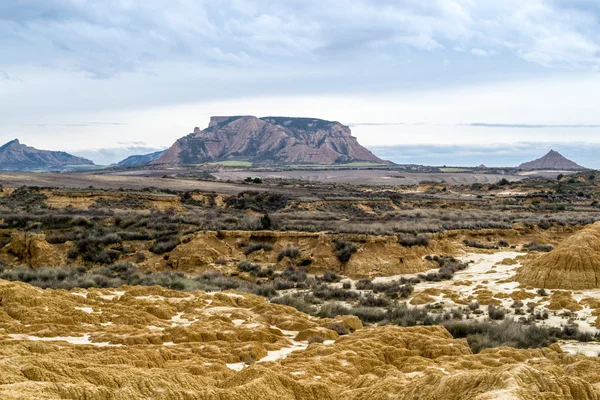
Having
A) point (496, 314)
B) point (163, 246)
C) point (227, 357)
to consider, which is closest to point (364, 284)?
point (496, 314)

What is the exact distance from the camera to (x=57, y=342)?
991 cm

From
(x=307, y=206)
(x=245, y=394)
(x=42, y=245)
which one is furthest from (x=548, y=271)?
(x=307, y=206)

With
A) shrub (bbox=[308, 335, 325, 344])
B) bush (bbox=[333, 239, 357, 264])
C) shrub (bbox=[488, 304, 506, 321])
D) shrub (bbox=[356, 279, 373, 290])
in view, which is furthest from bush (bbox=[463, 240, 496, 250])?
shrub (bbox=[308, 335, 325, 344])

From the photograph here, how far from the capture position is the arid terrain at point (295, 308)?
6930 mm

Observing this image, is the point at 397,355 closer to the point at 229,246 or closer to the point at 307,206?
the point at 229,246

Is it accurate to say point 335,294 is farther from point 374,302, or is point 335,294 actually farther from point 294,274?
point 294,274

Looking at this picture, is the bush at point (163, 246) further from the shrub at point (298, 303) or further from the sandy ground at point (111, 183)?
the sandy ground at point (111, 183)

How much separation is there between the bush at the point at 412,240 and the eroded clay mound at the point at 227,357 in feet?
41.5

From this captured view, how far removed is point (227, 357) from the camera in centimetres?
1010

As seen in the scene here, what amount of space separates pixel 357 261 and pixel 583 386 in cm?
1987

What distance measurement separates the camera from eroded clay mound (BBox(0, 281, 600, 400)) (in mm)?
6098

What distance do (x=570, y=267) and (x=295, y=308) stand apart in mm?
11398

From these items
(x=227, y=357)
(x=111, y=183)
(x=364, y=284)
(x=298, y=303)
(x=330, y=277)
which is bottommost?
(x=330, y=277)

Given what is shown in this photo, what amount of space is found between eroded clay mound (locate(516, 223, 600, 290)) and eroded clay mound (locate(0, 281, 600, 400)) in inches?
343
